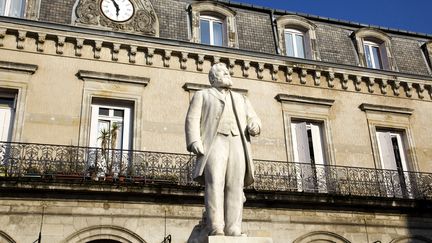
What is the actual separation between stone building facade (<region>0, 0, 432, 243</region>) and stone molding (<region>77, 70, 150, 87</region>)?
0.14ft

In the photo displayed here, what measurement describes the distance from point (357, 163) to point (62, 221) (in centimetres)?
905

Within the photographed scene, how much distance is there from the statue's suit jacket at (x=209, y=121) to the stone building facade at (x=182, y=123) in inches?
298

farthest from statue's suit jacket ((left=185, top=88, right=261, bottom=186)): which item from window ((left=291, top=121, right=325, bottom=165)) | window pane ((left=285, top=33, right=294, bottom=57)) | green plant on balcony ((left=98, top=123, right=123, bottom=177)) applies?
window pane ((left=285, top=33, right=294, bottom=57))

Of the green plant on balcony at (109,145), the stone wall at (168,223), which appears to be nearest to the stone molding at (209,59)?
the green plant on balcony at (109,145)

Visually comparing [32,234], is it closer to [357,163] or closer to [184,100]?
[184,100]

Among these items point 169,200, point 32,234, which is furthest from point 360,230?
point 32,234

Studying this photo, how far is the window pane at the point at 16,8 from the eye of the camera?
1559 centimetres

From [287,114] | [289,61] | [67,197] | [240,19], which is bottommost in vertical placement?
[67,197]

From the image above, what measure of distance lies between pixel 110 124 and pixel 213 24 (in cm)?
496

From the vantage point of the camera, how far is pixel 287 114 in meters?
17.0

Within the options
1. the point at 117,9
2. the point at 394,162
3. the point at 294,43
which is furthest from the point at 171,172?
the point at 394,162

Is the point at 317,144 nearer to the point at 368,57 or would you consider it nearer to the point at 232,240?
the point at 368,57

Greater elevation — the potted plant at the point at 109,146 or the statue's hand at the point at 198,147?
the potted plant at the point at 109,146

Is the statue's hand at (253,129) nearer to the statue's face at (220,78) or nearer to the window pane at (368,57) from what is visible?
the statue's face at (220,78)
